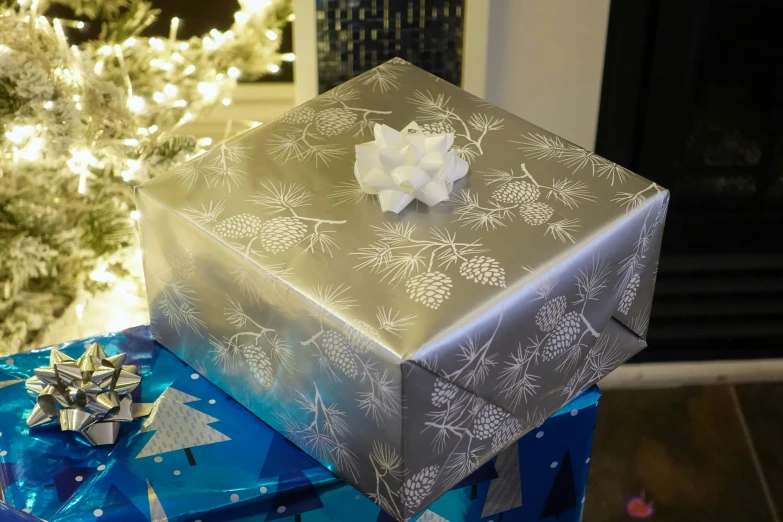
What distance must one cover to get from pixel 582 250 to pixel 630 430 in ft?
2.73

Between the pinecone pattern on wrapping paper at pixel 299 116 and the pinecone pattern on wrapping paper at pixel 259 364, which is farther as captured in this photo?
the pinecone pattern on wrapping paper at pixel 299 116

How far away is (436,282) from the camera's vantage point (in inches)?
24.2

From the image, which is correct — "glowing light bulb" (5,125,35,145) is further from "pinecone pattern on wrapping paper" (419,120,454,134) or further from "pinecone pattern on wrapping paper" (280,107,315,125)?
"pinecone pattern on wrapping paper" (419,120,454,134)

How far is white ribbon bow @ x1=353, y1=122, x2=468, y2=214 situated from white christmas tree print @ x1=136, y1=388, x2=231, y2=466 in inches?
9.0

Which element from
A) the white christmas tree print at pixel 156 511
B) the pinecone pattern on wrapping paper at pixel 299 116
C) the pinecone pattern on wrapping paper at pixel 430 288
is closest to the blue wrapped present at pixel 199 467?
the white christmas tree print at pixel 156 511

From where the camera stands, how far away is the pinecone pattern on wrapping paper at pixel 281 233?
647 millimetres

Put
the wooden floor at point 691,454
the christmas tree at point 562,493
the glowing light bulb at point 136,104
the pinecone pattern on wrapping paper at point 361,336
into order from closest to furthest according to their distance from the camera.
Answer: the pinecone pattern on wrapping paper at point 361,336 < the christmas tree at point 562,493 < the glowing light bulb at point 136,104 < the wooden floor at point 691,454

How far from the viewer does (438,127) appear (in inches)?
30.3

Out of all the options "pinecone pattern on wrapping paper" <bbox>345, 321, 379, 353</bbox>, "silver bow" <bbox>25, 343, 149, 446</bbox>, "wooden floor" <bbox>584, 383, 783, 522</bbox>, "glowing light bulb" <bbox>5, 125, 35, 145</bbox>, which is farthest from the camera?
"wooden floor" <bbox>584, 383, 783, 522</bbox>

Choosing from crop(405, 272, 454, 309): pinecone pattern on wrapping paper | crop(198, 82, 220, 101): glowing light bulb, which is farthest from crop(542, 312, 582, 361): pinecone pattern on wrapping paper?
crop(198, 82, 220, 101): glowing light bulb

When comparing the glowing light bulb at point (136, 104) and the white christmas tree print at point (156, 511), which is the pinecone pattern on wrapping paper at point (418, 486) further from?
the glowing light bulb at point (136, 104)

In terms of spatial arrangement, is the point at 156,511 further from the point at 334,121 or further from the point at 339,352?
the point at 334,121

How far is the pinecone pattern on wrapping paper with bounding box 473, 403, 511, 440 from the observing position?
2.11 feet

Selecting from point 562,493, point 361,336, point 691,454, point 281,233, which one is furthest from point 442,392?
point 691,454
